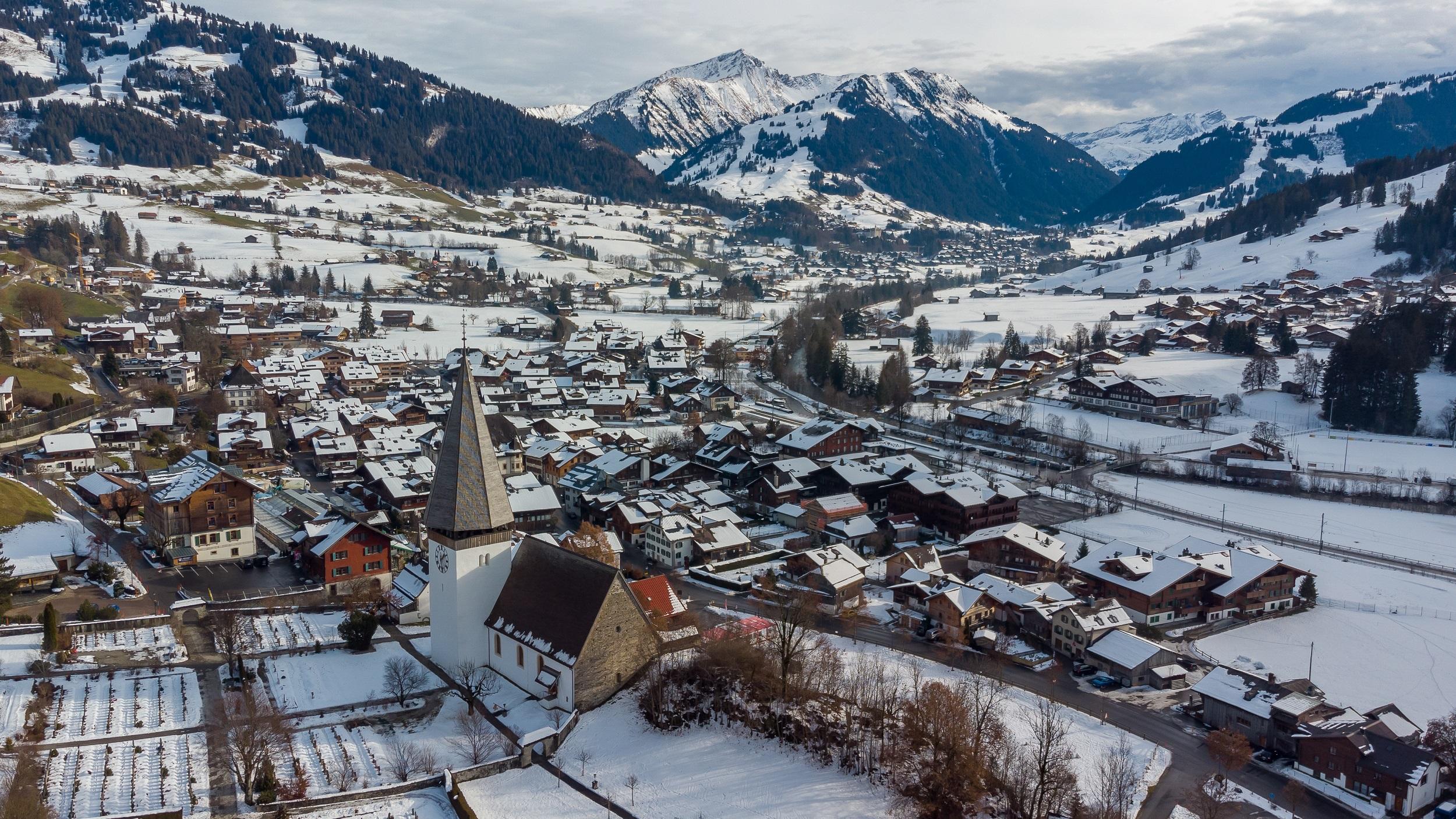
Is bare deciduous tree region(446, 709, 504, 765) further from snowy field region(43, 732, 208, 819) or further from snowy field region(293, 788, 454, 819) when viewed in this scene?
snowy field region(43, 732, 208, 819)

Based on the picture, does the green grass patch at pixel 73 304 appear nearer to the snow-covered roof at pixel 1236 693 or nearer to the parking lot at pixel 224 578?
the parking lot at pixel 224 578

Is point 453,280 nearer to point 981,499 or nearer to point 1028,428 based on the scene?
point 1028,428

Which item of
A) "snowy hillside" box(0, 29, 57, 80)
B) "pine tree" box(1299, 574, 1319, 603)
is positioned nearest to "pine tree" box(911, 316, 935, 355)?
"pine tree" box(1299, 574, 1319, 603)

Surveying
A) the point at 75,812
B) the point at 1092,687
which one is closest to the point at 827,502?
the point at 1092,687

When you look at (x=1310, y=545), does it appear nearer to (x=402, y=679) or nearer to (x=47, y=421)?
(x=402, y=679)

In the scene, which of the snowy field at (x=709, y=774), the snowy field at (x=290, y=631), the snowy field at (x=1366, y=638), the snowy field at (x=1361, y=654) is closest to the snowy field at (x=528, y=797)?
the snowy field at (x=709, y=774)
